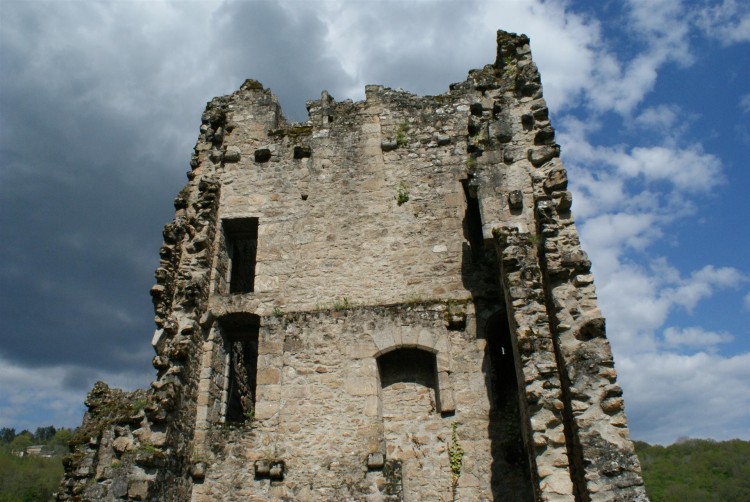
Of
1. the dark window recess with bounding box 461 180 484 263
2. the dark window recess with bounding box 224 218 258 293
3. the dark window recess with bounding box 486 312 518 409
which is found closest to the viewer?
the dark window recess with bounding box 486 312 518 409

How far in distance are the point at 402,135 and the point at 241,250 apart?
14.2 ft

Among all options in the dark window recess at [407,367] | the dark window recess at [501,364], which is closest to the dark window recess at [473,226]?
the dark window recess at [501,364]

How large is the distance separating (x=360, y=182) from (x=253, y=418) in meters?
4.72

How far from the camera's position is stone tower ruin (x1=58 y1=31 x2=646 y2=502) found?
24.3 ft

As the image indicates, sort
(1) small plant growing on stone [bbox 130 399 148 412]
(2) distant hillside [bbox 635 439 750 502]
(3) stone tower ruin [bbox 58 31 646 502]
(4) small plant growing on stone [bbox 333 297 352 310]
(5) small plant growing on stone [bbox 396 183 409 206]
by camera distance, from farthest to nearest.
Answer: (2) distant hillside [bbox 635 439 750 502]
(5) small plant growing on stone [bbox 396 183 409 206]
(4) small plant growing on stone [bbox 333 297 352 310]
(1) small plant growing on stone [bbox 130 399 148 412]
(3) stone tower ruin [bbox 58 31 646 502]

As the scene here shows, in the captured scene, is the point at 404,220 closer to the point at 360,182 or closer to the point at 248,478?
the point at 360,182

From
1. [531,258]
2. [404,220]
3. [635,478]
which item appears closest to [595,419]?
[635,478]

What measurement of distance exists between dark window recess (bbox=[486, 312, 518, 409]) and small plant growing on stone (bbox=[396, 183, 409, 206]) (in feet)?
9.10

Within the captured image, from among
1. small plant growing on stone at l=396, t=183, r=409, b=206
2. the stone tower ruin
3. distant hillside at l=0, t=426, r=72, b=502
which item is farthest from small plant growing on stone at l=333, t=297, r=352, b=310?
distant hillside at l=0, t=426, r=72, b=502

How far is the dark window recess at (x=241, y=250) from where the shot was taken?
10913 mm

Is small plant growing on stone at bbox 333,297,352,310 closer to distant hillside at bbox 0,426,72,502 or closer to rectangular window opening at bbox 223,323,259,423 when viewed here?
rectangular window opening at bbox 223,323,259,423

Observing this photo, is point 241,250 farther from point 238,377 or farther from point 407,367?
point 407,367

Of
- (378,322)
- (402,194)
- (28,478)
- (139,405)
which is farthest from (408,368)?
(28,478)

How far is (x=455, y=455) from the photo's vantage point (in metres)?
8.29
